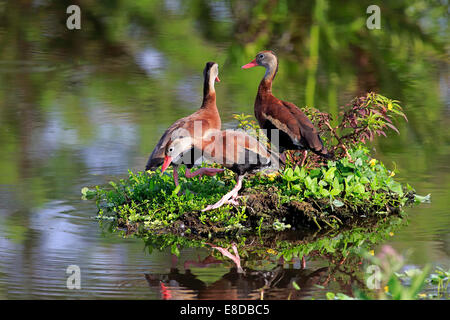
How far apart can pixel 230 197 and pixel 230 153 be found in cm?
42

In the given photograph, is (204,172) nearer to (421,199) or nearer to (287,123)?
(287,123)

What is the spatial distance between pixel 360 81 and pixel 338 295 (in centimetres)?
840

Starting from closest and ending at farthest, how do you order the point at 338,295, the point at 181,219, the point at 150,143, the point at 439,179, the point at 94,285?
the point at 338,295 < the point at 94,285 < the point at 181,219 < the point at 439,179 < the point at 150,143

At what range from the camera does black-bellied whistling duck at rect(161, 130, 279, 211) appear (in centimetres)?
791

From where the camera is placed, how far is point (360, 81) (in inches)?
543

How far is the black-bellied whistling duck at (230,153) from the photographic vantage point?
791cm

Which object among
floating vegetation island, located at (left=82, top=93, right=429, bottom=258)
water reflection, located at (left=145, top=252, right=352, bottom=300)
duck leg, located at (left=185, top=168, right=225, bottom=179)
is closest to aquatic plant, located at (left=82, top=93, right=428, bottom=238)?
floating vegetation island, located at (left=82, top=93, right=429, bottom=258)

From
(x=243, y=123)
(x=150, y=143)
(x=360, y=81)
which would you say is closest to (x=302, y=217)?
(x=243, y=123)

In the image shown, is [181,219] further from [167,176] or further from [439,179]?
[439,179]

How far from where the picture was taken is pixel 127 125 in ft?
37.7

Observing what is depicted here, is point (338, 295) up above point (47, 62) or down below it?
below

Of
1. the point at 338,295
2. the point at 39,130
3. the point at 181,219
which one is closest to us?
the point at 338,295

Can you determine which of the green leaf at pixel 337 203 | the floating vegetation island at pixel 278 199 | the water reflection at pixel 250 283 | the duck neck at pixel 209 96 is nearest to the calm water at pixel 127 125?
the water reflection at pixel 250 283

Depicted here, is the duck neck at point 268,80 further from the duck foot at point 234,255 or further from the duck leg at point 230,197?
the duck foot at point 234,255
